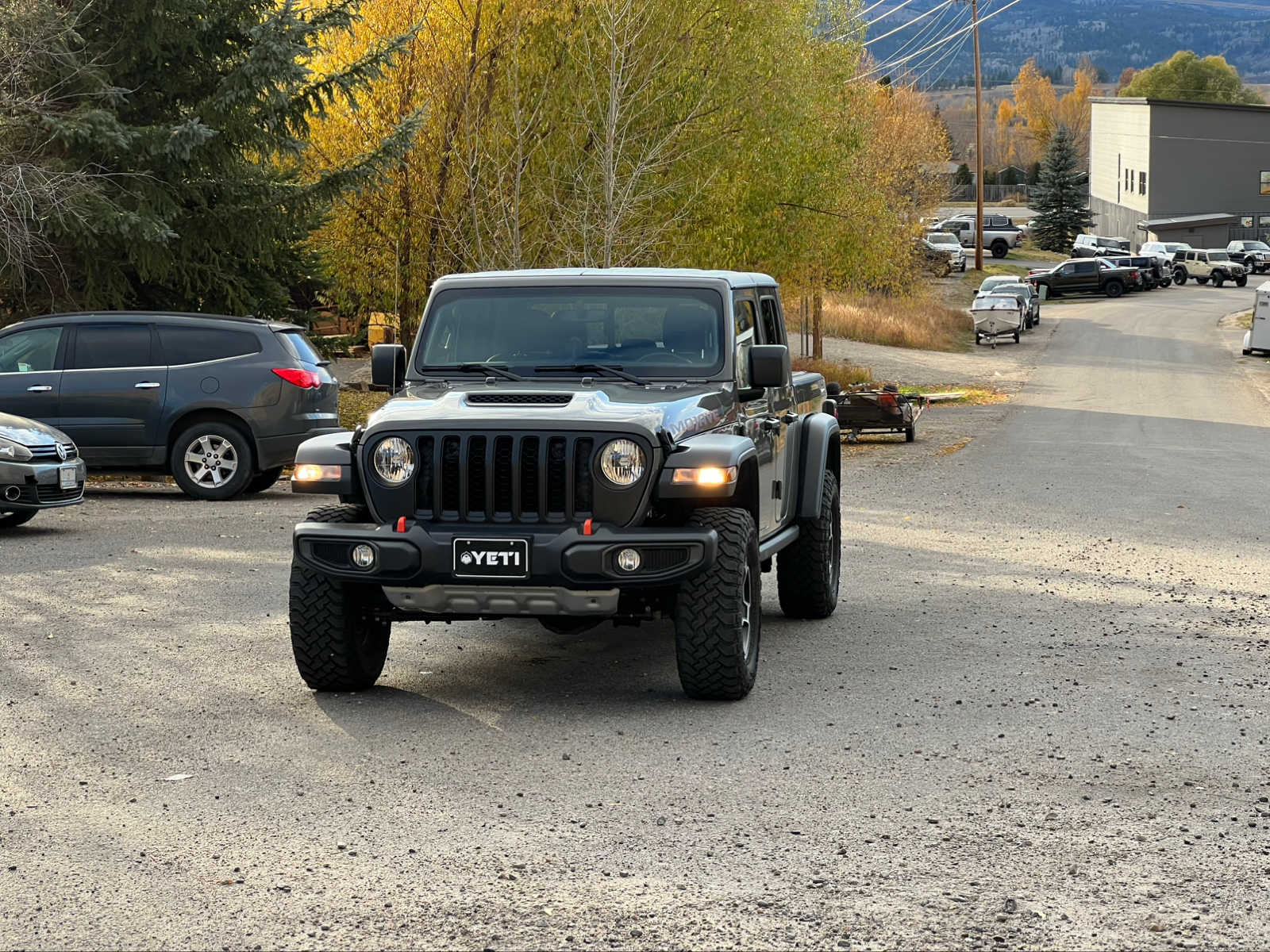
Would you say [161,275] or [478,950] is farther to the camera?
[161,275]

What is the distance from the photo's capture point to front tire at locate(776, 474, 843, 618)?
9977mm

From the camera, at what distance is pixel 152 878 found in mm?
5285

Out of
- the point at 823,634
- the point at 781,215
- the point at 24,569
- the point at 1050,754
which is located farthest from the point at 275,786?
the point at 781,215

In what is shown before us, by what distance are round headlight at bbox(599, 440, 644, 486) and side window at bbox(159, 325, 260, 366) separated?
996cm

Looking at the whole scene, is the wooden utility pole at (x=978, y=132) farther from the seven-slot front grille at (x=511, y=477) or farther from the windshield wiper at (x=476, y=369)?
the seven-slot front grille at (x=511, y=477)

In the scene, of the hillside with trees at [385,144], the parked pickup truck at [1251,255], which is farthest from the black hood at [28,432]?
the parked pickup truck at [1251,255]

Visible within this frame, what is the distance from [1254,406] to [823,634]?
26688mm

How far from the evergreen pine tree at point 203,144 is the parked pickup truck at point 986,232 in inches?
2881

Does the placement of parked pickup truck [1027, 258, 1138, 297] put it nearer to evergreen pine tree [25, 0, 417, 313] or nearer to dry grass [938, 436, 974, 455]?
dry grass [938, 436, 974, 455]

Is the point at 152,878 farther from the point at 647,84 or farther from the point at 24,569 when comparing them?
the point at 647,84

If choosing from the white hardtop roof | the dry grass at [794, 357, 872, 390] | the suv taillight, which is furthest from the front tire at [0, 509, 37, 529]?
the dry grass at [794, 357, 872, 390]

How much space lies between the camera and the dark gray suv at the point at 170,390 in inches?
647

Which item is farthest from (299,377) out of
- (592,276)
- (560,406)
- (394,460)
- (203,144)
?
(560,406)

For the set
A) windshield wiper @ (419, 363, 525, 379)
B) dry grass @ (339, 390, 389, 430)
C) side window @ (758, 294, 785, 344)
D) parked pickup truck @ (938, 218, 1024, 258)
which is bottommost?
dry grass @ (339, 390, 389, 430)
